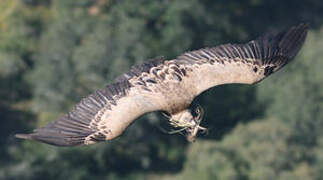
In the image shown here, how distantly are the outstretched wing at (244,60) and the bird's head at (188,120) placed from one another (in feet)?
2.05

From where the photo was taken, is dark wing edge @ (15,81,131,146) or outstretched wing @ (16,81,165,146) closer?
dark wing edge @ (15,81,131,146)

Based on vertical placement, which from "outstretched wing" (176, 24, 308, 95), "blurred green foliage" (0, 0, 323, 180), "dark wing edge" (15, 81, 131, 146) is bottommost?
"dark wing edge" (15, 81, 131, 146)

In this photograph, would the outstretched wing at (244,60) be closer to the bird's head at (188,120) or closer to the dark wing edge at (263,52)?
the dark wing edge at (263,52)

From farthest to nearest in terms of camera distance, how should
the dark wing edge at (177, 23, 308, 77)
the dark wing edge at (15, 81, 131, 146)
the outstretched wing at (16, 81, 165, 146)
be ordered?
the dark wing edge at (177, 23, 308, 77) < the outstretched wing at (16, 81, 165, 146) < the dark wing edge at (15, 81, 131, 146)

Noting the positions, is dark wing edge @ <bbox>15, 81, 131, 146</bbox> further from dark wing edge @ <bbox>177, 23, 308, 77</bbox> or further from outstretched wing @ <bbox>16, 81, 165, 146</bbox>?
dark wing edge @ <bbox>177, 23, 308, 77</bbox>

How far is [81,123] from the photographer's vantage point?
21.2 meters

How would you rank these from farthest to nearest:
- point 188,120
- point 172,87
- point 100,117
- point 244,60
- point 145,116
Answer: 1. point 145,116
2. point 244,60
3. point 172,87
4. point 188,120
5. point 100,117

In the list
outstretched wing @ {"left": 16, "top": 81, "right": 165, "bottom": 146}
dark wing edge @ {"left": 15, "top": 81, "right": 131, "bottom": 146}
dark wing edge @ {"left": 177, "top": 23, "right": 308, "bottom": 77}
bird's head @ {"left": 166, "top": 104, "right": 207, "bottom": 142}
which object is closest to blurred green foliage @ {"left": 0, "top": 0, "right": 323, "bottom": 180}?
dark wing edge @ {"left": 177, "top": 23, "right": 308, "bottom": 77}

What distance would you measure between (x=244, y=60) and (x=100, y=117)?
15.0 ft

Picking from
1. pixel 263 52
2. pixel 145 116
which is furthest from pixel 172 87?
pixel 145 116

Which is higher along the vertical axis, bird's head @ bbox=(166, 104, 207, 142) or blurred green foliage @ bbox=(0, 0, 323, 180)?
blurred green foliage @ bbox=(0, 0, 323, 180)

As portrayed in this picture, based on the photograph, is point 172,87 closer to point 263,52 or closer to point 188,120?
point 188,120

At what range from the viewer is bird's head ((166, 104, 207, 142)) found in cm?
2155

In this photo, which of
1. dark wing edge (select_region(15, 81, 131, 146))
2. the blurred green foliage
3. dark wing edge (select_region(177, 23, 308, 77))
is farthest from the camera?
the blurred green foliage
